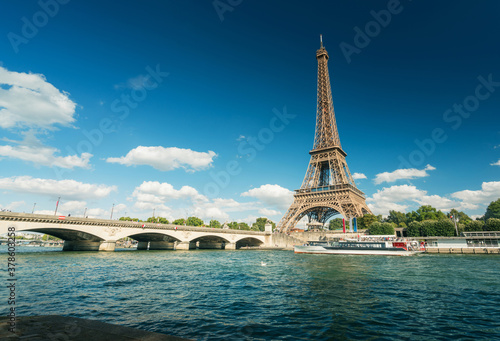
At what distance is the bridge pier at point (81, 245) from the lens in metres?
46.6

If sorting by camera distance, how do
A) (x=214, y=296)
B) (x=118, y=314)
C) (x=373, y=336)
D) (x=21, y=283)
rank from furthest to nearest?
(x=21, y=283), (x=214, y=296), (x=118, y=314), (x=373, y=336)

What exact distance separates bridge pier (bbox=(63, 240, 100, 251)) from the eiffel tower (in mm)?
48713

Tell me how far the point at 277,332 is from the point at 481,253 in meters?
61.7

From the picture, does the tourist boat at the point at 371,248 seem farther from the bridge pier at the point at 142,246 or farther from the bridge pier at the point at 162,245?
the bridge pier at the point at 142,246

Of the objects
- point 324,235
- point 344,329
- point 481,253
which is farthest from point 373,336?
point 324,235

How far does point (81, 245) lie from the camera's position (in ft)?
160

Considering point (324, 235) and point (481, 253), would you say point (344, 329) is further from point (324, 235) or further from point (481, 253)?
point (324, 235)

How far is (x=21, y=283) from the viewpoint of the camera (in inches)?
647

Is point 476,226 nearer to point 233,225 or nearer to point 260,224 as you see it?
point 233,225

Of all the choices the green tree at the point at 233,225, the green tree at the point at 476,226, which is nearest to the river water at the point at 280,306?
the green tree at the point at 476,226

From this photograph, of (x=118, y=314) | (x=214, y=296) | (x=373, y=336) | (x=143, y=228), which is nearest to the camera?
(x=373, y=336)

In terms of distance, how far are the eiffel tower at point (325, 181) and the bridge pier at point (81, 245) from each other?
48.7 meters

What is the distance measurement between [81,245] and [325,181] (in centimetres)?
7549

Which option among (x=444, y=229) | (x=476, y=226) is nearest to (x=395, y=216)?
(x=444, y=229)
